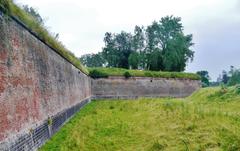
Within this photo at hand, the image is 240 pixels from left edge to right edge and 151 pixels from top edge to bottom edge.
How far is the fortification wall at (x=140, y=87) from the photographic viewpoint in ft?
115

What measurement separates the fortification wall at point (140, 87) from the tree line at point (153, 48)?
9.05 metres

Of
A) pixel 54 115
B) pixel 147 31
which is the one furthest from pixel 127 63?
pixel 54 115

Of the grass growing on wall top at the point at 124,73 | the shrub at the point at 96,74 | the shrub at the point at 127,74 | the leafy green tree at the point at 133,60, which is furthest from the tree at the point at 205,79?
the shrub at the point at 96,74

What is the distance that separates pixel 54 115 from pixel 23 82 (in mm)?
3873

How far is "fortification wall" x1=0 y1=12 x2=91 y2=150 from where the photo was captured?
6512 millimetres

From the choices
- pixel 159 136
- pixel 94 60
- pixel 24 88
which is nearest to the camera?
pixel 24 88

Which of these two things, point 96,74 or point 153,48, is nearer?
point 96,74

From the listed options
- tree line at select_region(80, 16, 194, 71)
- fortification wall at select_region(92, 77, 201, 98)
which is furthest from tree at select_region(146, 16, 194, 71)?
fortification wall at select_region(92, 77, 201, 98)

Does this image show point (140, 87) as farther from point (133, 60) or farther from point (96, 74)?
point (133, 60)

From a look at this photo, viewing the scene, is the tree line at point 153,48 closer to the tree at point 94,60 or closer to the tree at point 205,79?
the tree at point 205,79

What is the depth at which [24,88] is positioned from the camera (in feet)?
26.1

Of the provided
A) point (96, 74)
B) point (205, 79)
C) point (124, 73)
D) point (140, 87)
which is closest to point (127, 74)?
point (124, 73)

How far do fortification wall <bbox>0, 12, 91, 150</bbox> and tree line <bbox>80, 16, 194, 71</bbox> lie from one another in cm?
3842

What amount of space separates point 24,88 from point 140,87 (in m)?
29.2
